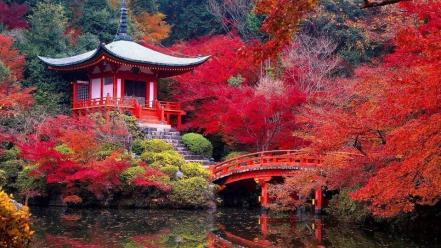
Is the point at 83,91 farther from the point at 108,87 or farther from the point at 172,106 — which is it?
the point at 172,106

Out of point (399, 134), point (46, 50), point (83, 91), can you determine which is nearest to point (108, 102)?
point (83, 91)

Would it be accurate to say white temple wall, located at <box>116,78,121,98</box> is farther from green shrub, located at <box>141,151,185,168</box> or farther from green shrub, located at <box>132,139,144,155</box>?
green shrub, located at <box>141,151,185,168</box>

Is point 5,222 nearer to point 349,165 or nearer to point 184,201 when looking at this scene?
Answer: point 349,165

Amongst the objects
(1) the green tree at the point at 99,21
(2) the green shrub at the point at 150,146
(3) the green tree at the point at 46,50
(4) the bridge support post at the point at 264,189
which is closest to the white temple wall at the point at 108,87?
(3) the green tree at the point at 46,50

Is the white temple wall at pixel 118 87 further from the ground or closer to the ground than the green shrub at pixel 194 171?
further from the ground

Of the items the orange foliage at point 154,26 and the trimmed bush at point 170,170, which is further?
the orange foliage at point 154,26

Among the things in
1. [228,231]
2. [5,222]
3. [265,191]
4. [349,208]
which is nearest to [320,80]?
[265,191]

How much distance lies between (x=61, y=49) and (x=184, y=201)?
555 inches

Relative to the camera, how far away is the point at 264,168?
20.2m

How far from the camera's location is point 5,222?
19.5 ft

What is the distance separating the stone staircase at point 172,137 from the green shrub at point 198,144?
208 millimetres

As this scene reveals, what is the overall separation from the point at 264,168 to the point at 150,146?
4547 millimetres

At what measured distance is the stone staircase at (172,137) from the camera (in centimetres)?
2378

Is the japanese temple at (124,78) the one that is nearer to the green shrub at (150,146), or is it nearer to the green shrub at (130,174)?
the green shrub at (150,146)
